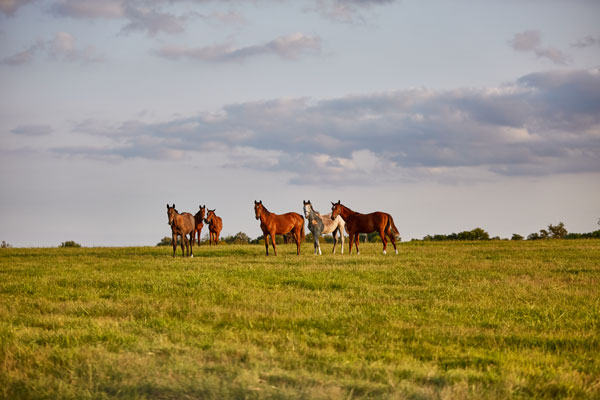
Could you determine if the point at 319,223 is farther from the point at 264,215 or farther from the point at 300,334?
the point at 300,334

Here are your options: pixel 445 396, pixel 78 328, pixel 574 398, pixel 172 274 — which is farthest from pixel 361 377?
pixel 172 274

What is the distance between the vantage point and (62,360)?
7.72 metres

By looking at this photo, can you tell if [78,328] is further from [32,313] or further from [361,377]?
[361,377]

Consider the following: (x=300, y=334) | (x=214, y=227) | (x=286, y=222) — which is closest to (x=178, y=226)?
(x=286, y=222)

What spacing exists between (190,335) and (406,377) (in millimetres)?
3824

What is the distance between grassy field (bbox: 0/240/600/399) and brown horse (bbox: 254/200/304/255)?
8265 mm

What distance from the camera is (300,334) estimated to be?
9273 mm

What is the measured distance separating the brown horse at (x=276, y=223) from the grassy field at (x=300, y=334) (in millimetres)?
8265

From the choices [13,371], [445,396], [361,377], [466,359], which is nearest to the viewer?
[445,396]

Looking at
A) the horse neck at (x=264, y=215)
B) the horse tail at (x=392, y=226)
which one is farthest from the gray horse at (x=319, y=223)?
the horse tail at (x=392, y=226)

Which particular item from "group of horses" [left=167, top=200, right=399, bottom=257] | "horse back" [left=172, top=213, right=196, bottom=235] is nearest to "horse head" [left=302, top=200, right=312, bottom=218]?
"group of horses" [left=167, top=200, right=399, bottom=257]

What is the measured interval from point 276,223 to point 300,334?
1829 cm

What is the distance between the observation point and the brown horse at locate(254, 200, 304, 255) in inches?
1037

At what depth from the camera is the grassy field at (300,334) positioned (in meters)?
6.62
